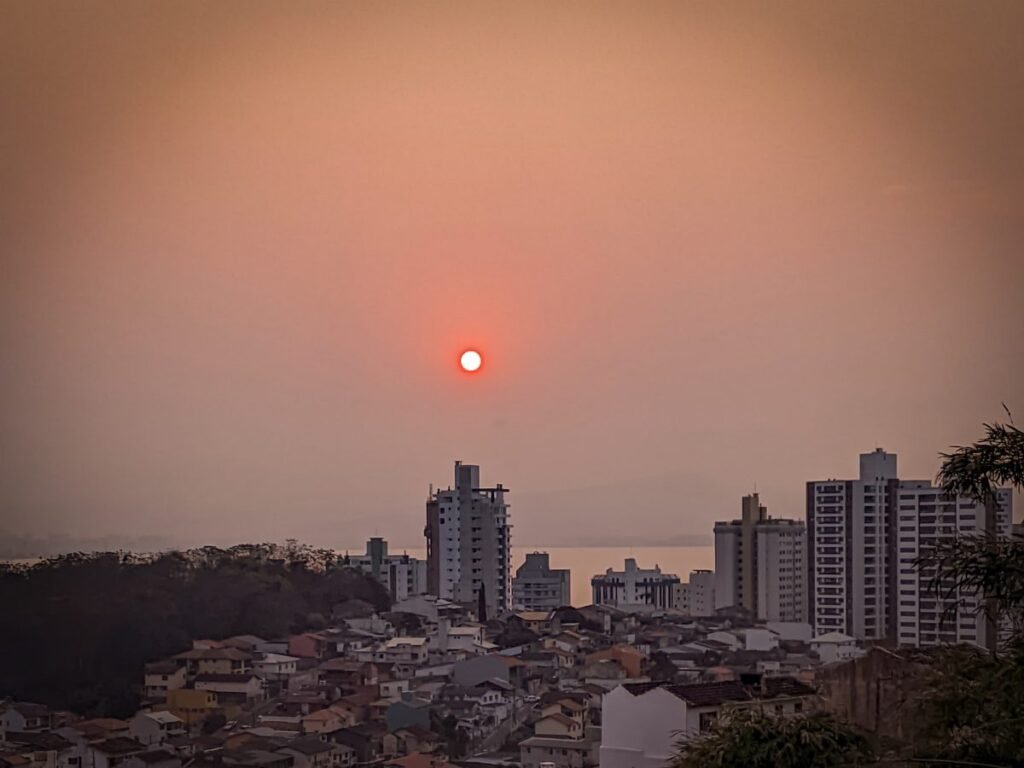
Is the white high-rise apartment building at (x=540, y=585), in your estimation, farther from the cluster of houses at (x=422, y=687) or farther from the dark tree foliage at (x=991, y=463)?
the dark tree foliage at (x=991, y=463)

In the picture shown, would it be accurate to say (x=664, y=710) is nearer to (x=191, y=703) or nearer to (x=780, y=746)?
(x=780, y=746)

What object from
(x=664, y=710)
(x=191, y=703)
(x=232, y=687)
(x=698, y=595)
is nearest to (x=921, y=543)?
(x=698, y=595)

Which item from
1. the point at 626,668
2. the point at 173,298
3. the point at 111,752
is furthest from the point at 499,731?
the point at 173,298

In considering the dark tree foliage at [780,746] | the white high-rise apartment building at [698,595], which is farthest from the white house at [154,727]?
the dark tree foliage at [780,746]

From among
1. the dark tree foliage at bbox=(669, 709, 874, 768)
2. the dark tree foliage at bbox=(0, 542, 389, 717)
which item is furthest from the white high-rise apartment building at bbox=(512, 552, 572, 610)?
the dark tree foliage at bbox=(669, 709, 874, 768)

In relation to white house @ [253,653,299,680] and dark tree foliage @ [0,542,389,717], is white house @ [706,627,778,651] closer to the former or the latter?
dark tree foliage @ [0,542,389,717]

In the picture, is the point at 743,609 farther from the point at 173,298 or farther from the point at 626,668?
the point at 173,298
